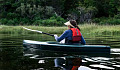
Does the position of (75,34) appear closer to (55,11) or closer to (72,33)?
(72,33)

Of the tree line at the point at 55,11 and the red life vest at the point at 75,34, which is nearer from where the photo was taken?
the red life vest at the point at 75,34

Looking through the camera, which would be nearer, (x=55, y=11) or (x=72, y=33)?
(x=72, y=33)

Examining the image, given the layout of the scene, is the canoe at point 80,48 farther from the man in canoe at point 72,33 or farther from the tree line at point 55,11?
the tree line at point 55,11

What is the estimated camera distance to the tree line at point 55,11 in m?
39.8

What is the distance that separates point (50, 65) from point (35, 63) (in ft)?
1.66

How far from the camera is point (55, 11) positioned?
45.0 m

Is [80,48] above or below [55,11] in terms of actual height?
below

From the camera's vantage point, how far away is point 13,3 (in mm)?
43781

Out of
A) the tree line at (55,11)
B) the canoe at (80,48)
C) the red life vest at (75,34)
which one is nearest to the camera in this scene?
the canoe at (80,48)

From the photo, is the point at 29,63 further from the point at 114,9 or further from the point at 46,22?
the point at 114,9

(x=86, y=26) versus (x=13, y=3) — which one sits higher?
(x=13, y=3)

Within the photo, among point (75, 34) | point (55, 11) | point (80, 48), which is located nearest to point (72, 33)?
point (75, 34)

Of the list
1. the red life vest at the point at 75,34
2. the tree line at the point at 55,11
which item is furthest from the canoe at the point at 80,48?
the tree line at the point at 55,11

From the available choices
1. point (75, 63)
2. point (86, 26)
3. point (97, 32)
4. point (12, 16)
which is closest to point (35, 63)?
point (75, 63)
